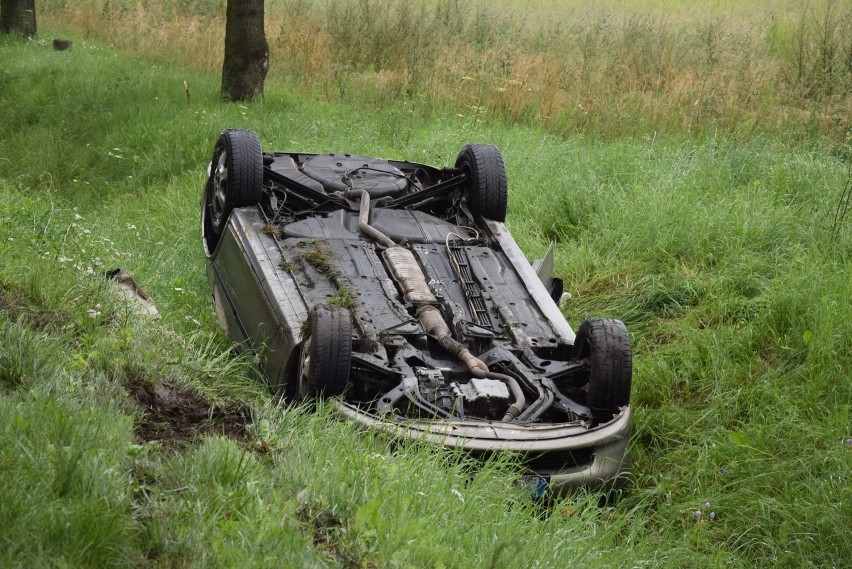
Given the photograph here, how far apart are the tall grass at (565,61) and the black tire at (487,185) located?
378 centimetres

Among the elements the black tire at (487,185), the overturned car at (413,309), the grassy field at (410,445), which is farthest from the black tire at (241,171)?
the black tire at (487,185)

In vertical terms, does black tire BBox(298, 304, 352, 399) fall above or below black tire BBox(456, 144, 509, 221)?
below

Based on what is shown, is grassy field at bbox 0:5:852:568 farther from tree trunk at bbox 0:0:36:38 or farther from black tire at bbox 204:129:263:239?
tree trunk at bbox 0:0:36:38

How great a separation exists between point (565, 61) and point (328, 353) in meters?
8.80

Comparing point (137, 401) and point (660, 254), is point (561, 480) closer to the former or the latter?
point (137, 401)

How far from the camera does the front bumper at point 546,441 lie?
171 inches

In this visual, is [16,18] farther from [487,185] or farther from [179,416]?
[179,416]

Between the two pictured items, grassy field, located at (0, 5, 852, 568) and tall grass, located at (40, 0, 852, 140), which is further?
tall grass, located at (40, 0, 852, 140)

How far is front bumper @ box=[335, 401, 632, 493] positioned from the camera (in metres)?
4.34

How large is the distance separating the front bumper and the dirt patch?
64 centimetres

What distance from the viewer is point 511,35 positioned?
46.6 feet

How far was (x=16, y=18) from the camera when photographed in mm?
18000

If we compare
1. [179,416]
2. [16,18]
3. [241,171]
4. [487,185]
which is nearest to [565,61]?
[487,185]

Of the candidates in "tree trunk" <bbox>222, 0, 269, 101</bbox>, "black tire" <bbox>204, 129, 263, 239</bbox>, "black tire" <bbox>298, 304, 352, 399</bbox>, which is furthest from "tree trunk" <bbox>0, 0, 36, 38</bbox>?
"black tire" <bbox>298, 304, 352, 399</bbox>
